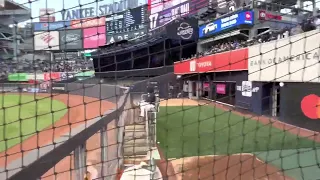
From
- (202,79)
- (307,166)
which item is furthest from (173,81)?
(307,166)

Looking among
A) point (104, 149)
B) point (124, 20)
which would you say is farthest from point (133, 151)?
point (124, 20)

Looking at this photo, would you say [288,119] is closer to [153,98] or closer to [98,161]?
[153,98]

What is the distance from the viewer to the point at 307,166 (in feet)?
11.5

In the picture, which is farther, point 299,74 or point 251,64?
point 251,64

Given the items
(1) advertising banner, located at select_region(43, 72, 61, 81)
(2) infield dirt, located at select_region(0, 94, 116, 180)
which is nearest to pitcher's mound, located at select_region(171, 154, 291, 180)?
(2) infield dirt, located at select_region(0, 94, 116, 180)

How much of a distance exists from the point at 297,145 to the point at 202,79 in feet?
22.4

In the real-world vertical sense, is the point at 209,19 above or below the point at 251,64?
above

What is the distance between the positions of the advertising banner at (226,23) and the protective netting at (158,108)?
72 mm

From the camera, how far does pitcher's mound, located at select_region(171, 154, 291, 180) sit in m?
3.36

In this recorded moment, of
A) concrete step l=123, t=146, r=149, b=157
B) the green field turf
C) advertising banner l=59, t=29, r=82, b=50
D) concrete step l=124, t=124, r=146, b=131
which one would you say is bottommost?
the green field turf

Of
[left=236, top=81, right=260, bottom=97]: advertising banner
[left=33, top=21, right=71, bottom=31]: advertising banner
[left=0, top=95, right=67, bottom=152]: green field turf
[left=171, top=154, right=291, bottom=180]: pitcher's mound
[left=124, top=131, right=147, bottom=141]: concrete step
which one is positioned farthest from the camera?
[left=236, top=81, right=260, bottom=97]: advertising banner

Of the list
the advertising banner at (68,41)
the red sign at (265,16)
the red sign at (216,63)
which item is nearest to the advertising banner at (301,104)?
the red sign at (216,63)

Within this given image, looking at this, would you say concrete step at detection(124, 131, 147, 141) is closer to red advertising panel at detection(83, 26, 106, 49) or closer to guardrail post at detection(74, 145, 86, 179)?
red advertising panel at detection(83, 26, 106, 49)

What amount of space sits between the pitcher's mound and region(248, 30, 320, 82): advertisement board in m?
1.75
